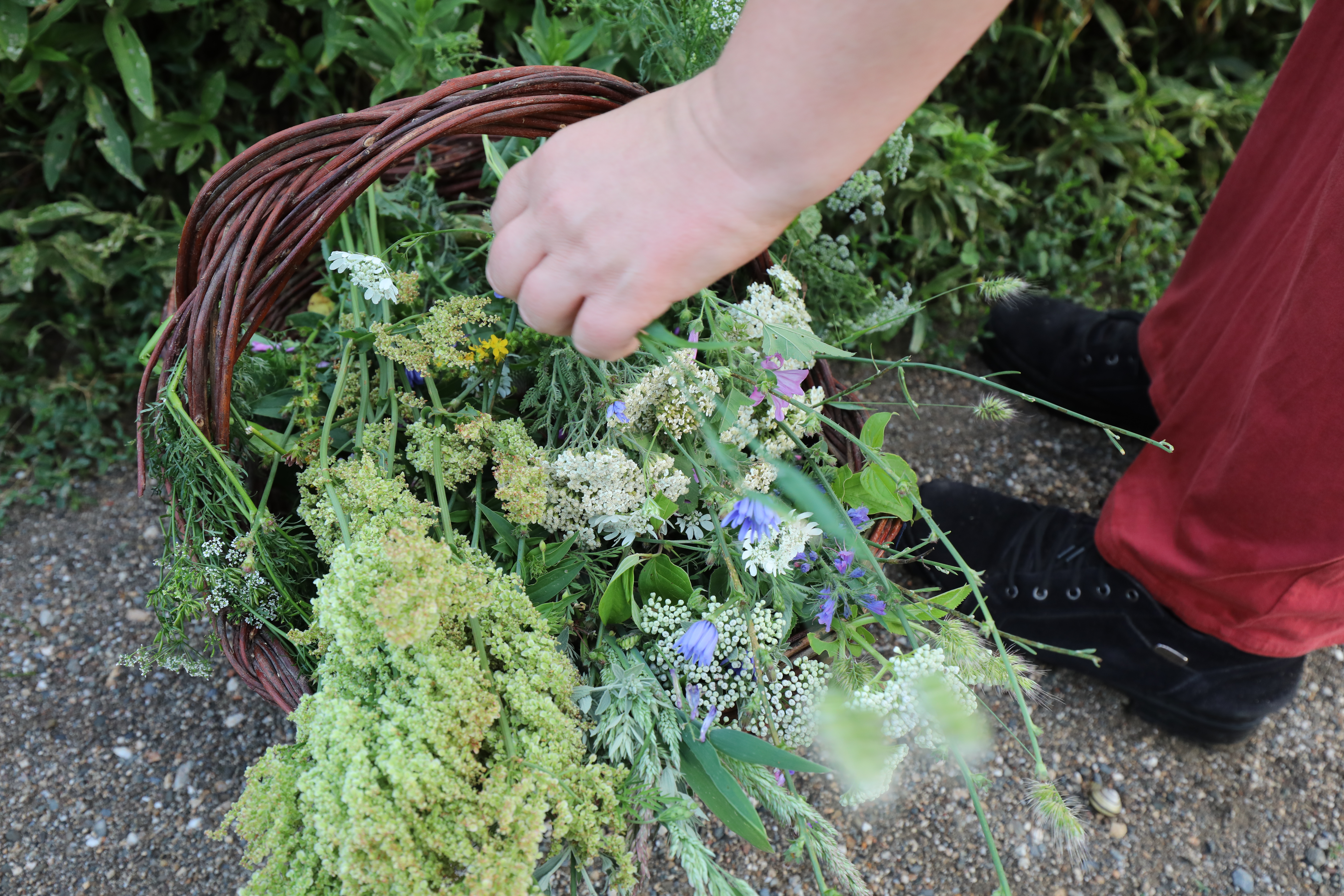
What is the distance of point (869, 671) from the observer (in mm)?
886

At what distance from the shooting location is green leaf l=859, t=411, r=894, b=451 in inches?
38.7

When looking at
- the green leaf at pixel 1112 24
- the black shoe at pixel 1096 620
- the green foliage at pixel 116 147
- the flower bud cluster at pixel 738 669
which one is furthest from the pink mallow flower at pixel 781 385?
the green leaf at pixel 1112 24

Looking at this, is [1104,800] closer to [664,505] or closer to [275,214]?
[664,505]

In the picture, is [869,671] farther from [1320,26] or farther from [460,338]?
[1320,26]

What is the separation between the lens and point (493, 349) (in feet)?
3.18

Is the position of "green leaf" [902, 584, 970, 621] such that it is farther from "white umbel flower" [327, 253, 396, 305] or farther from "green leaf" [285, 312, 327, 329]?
"green leaf" [285, 312, 327, 329]

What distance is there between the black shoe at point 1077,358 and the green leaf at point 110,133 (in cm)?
178

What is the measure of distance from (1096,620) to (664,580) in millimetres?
850

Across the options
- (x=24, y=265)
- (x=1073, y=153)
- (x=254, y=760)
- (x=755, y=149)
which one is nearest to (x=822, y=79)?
(x=755, y=149)

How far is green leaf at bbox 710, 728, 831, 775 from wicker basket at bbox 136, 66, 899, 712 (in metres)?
0.45

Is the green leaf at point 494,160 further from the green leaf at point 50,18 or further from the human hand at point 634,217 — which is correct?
the green leaf at point 50,18

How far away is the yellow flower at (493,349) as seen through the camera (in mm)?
962

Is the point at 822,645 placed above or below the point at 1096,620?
above

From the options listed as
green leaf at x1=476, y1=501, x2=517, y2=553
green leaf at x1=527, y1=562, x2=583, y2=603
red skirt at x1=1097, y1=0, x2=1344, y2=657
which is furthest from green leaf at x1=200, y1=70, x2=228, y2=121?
red skirt at x1=1097, y1=0, x2=1344, y2=657
